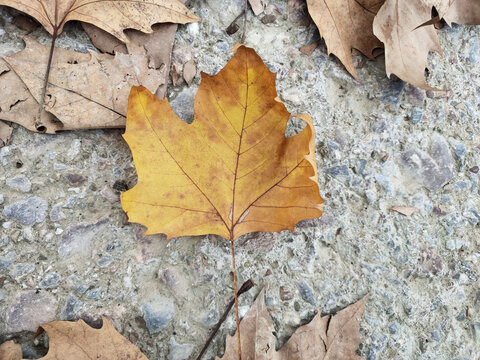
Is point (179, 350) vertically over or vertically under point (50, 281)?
under

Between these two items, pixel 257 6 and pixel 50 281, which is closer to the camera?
pixel 50 281

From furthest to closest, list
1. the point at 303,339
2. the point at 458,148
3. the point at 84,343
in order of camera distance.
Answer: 1. the point at 458,148
2. the point at 303,339
3. the point at 84,343

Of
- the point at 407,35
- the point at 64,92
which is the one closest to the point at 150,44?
the point at 64,92

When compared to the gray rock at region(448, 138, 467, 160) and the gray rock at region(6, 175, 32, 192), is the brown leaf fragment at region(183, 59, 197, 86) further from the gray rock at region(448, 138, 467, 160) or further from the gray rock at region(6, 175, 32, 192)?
the gray rock at region(448, 138, 467, 160)

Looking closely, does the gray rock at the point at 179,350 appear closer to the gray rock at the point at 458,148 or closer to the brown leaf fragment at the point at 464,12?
the gray rock at the point at 458,148

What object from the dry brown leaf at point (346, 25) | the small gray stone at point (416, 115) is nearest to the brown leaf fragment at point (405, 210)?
the small gray stone at point (416, 115)

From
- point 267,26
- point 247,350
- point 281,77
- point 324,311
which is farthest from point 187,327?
point 267,26

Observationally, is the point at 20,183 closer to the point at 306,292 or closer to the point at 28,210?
the point at 28,210
